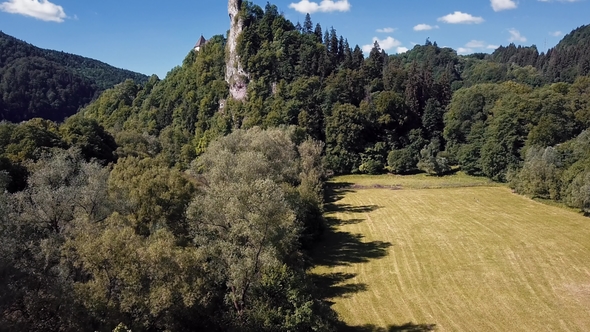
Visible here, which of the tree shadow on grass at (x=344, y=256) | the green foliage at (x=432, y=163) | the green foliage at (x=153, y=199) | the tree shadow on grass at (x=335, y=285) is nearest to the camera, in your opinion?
the tree shadow on grass at (x=344, y=256)

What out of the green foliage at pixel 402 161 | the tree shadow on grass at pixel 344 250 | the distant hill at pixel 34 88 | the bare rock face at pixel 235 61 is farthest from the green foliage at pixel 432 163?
the distant hill at pixel 34 88

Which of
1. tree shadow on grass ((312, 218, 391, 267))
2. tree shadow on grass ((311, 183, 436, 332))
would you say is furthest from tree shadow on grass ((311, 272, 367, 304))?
tree shadow on grass ((312, 218, 391, 267))

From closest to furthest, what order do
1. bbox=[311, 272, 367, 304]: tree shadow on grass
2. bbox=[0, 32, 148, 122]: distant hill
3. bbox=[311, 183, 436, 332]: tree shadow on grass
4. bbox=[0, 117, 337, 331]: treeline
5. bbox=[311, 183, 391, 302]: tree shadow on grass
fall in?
1. bbox=[0, 117, 337, 331]: treeline
2. bbox=[311, 183, 436, 332]: tree shadow on grass
3. bbox=[311, 272, 367, 304]: tree shadow on grass
4. bbox=[311, 183, 391, 302]: tree shadow on grass
5. bbox=[0, 32, 148, 122]: distant hill

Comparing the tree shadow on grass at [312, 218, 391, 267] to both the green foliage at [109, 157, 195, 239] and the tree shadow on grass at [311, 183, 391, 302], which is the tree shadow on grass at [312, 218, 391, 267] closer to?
the tree shadow on grass at [311, 183, 391, 302]

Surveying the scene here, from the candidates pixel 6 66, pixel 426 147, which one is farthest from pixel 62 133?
pixel 6 66

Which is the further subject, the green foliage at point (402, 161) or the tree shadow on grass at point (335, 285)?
the green foliage at point (402, 161)

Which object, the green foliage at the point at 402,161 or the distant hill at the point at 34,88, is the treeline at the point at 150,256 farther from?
the distant hill at the point at 34,88

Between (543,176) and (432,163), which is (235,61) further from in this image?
(543,176)
